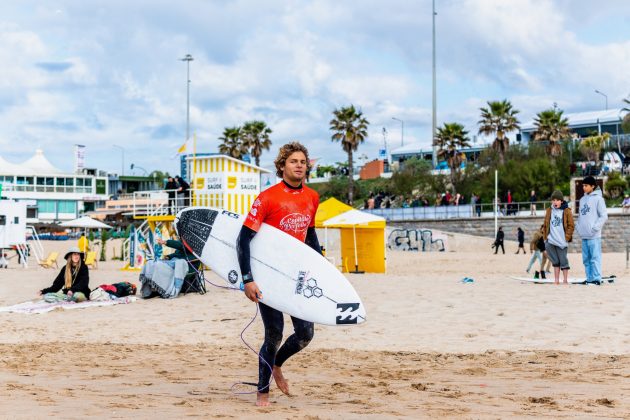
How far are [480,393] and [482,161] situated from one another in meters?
52.1

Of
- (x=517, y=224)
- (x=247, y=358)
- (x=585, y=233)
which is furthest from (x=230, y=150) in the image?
(x=247, y=358)

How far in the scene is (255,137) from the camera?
5981cm

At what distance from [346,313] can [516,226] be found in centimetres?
3642

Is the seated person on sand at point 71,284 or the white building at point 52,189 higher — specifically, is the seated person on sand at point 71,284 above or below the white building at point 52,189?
below

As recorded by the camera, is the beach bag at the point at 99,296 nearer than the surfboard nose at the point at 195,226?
No

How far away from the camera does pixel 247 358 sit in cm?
773

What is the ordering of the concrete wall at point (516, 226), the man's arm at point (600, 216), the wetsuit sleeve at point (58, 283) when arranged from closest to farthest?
the wetsuit sleeve at point (58, 283) → the man's arm at point (600, 216) → the concrete wall at point (516, 226)

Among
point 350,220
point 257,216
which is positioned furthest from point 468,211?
point 257,216

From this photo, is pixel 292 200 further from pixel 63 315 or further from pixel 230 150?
pixel 230 150

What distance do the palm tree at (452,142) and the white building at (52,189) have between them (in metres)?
52.8

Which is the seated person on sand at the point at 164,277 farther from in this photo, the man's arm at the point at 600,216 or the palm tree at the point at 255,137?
the palm tree at the point at 255,137

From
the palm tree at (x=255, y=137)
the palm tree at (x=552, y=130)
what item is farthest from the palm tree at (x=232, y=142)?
the palm tree at (x=552, y=130)

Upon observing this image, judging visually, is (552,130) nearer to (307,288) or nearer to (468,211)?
(468,211)

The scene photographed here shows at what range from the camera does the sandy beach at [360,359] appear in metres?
5.02
